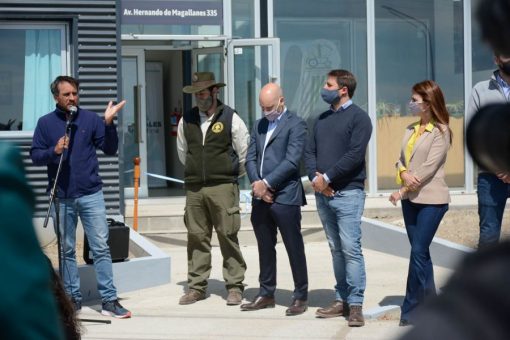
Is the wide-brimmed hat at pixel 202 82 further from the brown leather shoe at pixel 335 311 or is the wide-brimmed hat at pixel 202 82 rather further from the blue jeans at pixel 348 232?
the brown leather shoe at pixel 335 311

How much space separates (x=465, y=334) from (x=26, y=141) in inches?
470

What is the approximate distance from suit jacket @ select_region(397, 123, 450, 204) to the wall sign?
7358 mm

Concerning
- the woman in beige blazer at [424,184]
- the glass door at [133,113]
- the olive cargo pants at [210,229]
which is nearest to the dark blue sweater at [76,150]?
the olive cargo pants at [210,229]

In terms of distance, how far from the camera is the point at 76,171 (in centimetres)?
801

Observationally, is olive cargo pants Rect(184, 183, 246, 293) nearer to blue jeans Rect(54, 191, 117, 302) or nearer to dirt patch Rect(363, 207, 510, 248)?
blue jeans Rect(54, 191, 117, 302)

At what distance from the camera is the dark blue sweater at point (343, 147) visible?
25.0ft

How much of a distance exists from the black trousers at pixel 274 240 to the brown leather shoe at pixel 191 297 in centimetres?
70

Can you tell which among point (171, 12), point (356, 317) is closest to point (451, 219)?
point (171, 12)

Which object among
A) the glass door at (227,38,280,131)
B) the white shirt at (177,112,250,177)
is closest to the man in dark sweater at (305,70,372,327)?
the white shirt at (177,112,250,177)

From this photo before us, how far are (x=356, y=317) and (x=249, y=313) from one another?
1047 millimetres

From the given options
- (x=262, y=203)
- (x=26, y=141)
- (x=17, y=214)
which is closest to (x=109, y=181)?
(x=26, y=141)

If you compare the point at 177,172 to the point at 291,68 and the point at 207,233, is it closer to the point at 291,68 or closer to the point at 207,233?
the point at 291,68

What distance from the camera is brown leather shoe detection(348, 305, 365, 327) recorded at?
25.2ft

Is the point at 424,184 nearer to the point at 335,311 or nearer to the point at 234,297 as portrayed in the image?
the point at 335,311
